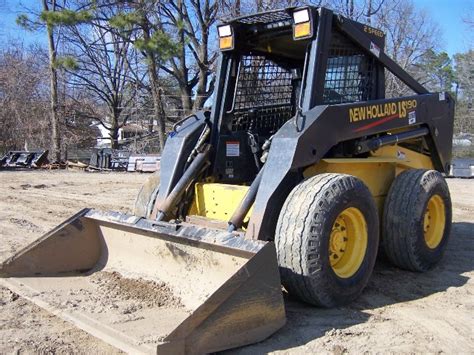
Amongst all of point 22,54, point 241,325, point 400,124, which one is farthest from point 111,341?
point 22,54

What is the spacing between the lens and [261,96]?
5.80 meters

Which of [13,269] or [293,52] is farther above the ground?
[293,52]

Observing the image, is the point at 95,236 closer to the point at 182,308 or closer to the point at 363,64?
the point at 182,308

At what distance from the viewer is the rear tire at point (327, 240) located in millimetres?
3785

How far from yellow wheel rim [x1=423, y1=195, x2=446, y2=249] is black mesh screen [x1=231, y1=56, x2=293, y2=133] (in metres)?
1.77

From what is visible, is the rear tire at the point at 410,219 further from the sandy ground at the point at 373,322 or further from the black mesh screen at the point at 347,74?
the black mesh screen at the point at 347,74

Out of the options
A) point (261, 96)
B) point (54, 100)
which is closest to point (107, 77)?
point (54, 100)

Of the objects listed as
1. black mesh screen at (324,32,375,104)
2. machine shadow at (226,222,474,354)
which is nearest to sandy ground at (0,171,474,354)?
machine shadow at (226,222,474,354)

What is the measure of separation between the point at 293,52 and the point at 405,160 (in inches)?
63.2

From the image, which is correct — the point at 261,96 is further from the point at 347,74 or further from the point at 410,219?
the point at 410,219

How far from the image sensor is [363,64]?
5359mm

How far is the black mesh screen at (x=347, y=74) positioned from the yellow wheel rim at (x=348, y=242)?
1.19 metres

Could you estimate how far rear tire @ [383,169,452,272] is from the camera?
4.95 m

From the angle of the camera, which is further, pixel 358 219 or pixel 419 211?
pixel 419 211
